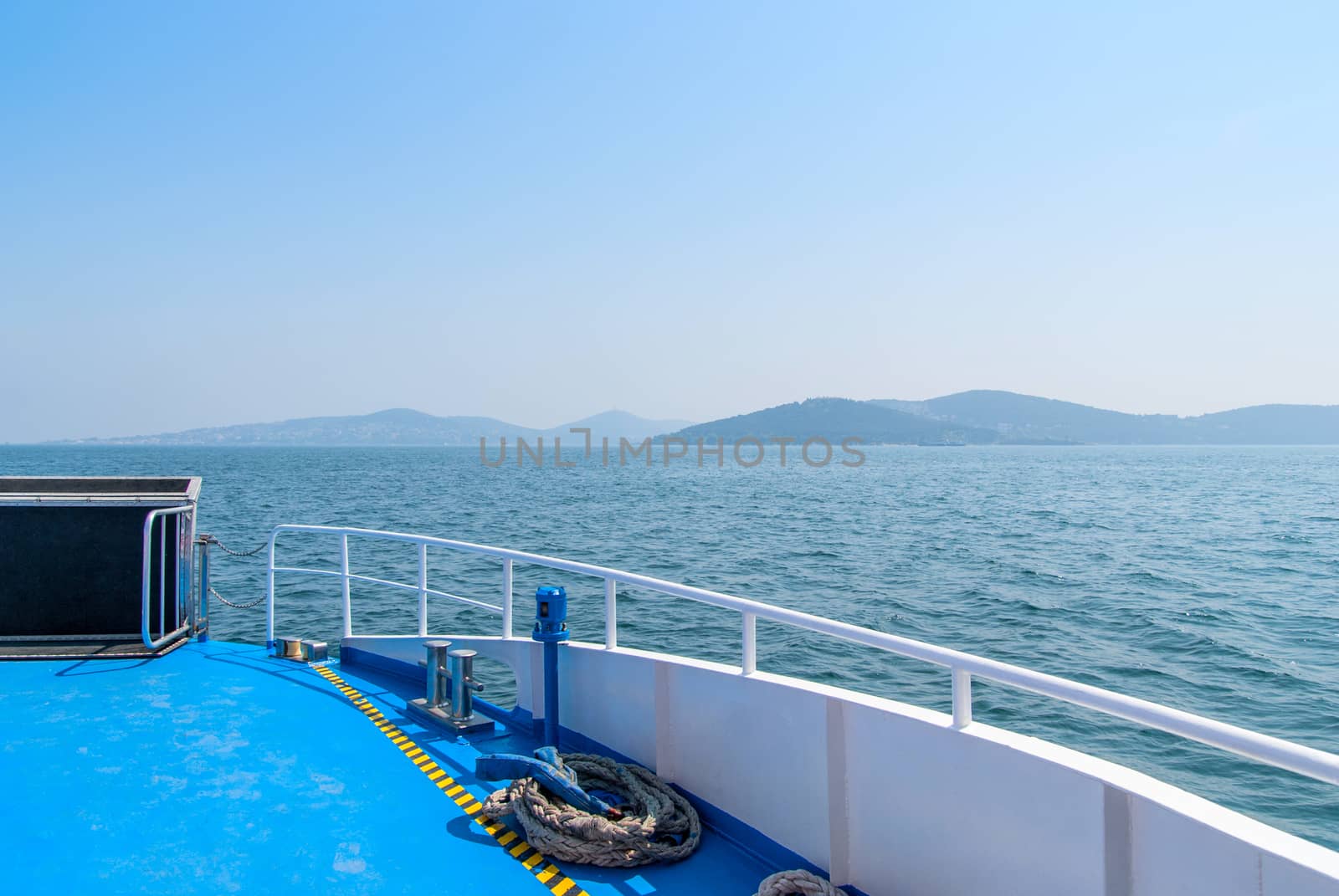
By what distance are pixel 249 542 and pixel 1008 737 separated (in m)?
29.6

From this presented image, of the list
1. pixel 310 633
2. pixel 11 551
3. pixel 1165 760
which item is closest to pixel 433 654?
pixel 11 551

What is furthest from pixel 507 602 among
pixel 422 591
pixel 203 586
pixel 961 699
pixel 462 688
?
pixel 203 586

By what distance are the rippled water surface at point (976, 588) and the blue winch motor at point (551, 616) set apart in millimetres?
7031

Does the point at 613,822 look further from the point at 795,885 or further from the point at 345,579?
the point at 345,579

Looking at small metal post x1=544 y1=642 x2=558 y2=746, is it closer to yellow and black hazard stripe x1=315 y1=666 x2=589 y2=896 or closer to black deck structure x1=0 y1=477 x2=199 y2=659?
yellow and black hazard stripe x1=315 y1=666 x2=589 y2=896

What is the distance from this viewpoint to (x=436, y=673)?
550 cm

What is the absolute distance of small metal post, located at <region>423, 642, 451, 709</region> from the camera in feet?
18.0

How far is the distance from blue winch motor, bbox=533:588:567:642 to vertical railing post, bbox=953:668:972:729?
2.35 metres

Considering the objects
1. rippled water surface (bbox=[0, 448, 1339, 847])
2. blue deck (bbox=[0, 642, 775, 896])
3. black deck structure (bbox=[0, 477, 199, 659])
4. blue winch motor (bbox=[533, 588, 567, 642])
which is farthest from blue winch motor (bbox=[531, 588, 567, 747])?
rippled water surface (bbox=[0, 448, 1339, 847])

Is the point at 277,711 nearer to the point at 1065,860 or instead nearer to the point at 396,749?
the point at 396,749

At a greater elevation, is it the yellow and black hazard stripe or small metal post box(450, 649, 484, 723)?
small metal post box(450, 649, 484, 723)

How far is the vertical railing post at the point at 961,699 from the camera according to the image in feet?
9.36

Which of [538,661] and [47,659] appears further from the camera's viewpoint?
[47,659]

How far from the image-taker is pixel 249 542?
28.4 metres
